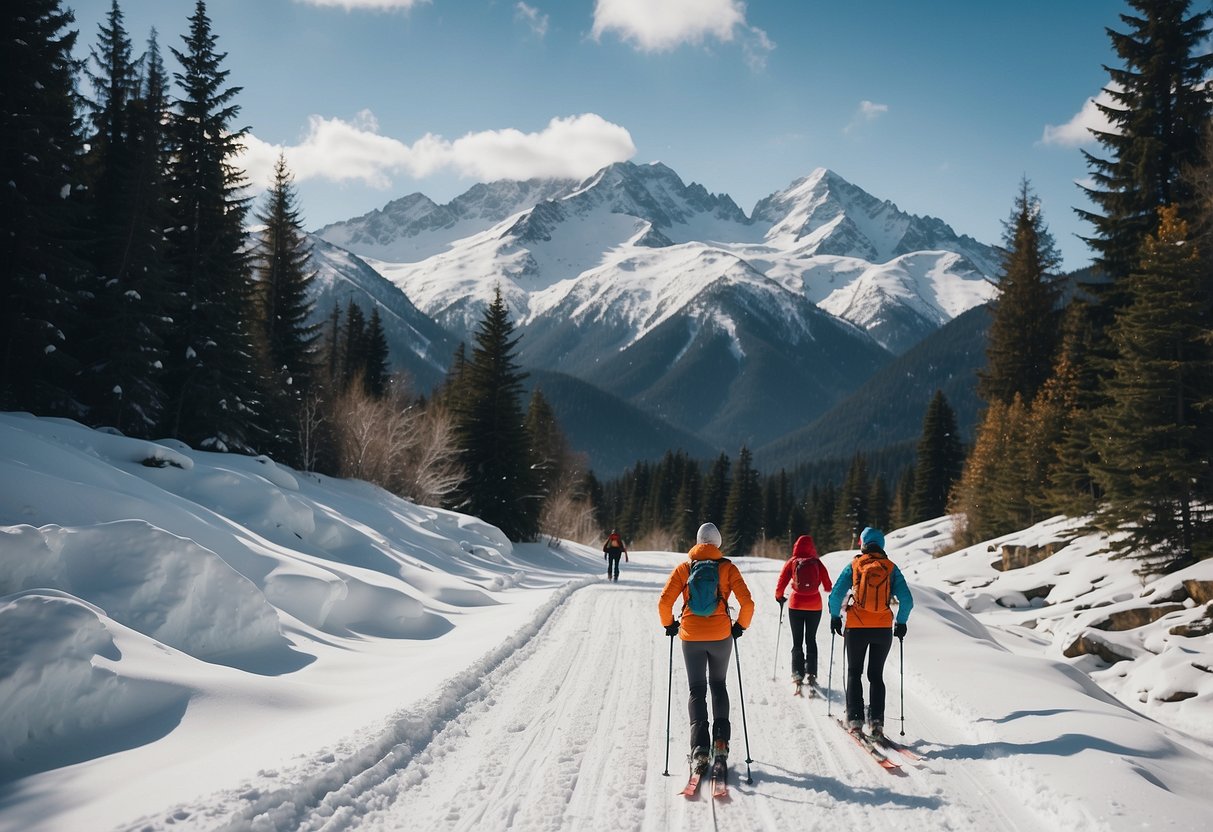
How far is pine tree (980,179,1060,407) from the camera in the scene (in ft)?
111

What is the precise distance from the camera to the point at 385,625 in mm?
12094

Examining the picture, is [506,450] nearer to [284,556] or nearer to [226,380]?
[226,380]

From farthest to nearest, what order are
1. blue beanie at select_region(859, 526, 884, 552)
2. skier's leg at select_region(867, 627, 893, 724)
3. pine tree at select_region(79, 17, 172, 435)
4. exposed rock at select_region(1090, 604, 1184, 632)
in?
pine tree at select_region(79, 17, 172, 435) → exposed rock at select_region(1090, 604, 1184, 632) → blue beanie at select_region(859, 526, 884, 552) → skier's leg at select_region(867, 627, 893, 724)

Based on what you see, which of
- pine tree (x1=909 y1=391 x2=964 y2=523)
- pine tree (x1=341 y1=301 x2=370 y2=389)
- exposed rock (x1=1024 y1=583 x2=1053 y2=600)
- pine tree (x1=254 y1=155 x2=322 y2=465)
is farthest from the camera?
pine tree (x1=909 y1=391 x2=964 y2=523)

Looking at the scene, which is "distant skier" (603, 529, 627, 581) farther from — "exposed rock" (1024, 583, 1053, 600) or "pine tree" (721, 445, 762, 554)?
"pine tree" (721, 445, 762, 554)

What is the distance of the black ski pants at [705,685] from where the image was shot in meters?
6.20

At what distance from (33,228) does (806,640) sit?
65.7 ft

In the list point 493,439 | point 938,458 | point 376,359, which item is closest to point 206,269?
point 493,439

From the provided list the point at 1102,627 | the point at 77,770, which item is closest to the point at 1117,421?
the point at 1102,627

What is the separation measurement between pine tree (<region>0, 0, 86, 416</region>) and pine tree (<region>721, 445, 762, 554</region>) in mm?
57069

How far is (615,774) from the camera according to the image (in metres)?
6.12

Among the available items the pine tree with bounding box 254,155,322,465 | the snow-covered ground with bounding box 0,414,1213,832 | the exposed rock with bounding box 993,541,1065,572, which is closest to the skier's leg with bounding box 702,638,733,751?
the snow-covered ground with bounding box 0,414,1213,832

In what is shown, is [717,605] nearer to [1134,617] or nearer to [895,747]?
[895,747]

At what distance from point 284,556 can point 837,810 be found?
9717 millimetres
